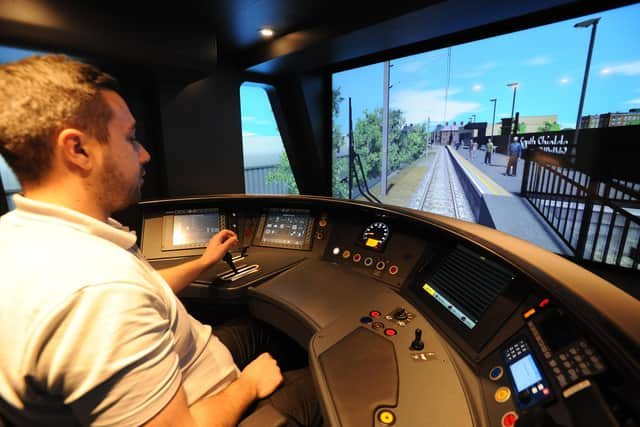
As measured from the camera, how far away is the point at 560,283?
0.67 metres

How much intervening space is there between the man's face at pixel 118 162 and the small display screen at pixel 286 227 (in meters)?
1.07

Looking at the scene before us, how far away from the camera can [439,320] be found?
988mm

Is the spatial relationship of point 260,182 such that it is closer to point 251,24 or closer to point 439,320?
point 251,24

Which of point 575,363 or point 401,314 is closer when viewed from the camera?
point 575,363

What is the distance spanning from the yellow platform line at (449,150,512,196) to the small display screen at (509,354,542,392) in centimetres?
206

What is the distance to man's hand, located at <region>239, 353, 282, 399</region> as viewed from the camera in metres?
0.89

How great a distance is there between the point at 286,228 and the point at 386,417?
125 centimetres

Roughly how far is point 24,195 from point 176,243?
1192 mm

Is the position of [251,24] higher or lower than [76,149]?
higher

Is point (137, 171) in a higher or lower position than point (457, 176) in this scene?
higher

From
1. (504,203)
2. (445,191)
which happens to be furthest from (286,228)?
(504,203)

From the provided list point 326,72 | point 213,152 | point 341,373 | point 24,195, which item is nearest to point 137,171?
point 24,195

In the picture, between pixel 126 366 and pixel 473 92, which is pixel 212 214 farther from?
pixel 473 92

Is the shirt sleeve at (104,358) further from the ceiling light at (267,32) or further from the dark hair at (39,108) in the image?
the ceiling light at (267,32)
